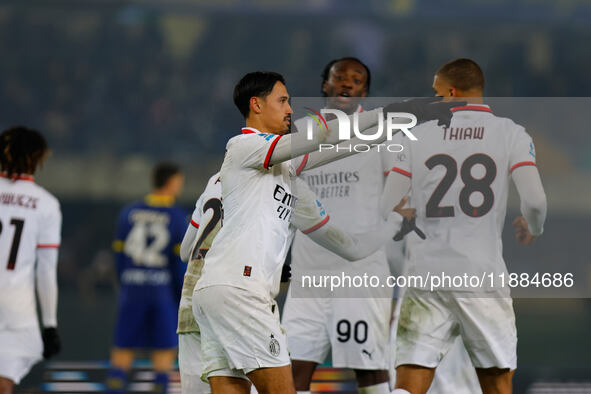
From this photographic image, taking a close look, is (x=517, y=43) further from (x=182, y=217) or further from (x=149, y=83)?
(x=182, y=217)


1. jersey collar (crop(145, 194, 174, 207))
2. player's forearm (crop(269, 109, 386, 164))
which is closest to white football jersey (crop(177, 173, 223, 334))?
player's forearm (crop(269, 109, 386, 164))

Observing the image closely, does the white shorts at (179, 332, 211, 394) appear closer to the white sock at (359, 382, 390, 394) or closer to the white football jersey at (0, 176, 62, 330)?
the white sock at (359, 382, 390, 394)

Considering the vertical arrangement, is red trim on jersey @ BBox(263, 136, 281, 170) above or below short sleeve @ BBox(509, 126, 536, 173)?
below

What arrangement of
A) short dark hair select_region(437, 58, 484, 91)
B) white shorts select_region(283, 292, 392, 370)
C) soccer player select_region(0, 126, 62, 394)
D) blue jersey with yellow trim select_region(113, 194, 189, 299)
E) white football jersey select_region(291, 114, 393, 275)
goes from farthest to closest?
blue jersey with yellow trim select_region(113, 194, 189, 299), white football jersey select_region(291, 114, 393, 275), white shorts select_region(283, 292, 392, 370), soccer player select_region(0, 126, 62, 394), short dark hair select_region(437, 58, 484, 91)

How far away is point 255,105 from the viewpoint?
435 centimetres

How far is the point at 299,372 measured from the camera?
5730 mm

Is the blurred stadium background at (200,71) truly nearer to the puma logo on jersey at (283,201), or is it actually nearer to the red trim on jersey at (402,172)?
the red trim on jersey at (402,172)

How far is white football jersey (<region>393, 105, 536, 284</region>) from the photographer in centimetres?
482

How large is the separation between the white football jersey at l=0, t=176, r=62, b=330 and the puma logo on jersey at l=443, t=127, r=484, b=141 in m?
2.59

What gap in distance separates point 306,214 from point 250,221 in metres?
0.61

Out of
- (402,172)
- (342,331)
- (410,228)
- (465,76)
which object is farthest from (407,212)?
(342,331)

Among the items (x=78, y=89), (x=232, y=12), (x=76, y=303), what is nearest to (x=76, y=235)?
(x=76, y=303)

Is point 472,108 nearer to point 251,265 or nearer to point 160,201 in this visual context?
point 251,265

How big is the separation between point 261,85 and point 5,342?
2586 mm
